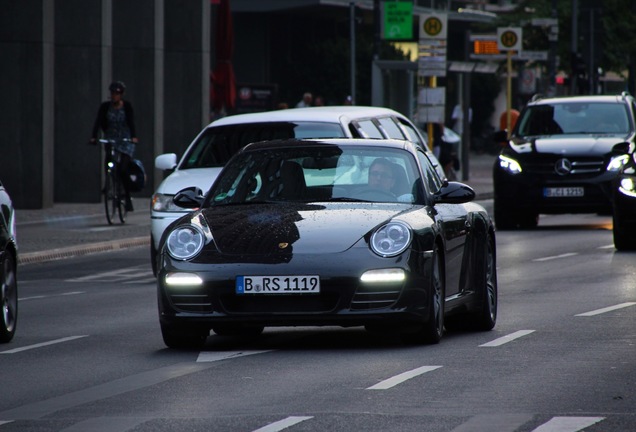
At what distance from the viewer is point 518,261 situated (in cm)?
1969

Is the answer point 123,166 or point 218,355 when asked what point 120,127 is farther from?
point 218,355

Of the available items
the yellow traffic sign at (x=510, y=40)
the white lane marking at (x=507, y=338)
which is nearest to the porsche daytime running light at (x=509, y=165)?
the white lane marking at (x=507, y=338)

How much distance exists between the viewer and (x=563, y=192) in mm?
24766

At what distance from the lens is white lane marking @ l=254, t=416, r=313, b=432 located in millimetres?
A: 7992

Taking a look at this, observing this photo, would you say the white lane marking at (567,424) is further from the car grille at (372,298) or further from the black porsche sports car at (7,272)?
the black porsche sports car at (7,272)

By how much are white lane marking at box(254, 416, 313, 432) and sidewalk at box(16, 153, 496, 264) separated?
41.9 feet

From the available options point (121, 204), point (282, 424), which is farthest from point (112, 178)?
point (282, 424)

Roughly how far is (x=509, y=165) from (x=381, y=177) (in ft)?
43.5

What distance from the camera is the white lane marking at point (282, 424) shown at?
799 cm

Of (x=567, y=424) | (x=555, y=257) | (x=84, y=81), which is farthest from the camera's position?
(x=84, y=81)

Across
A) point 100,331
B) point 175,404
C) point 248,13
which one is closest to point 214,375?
point 175,404

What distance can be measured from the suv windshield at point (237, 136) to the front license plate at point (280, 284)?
7.12 meters

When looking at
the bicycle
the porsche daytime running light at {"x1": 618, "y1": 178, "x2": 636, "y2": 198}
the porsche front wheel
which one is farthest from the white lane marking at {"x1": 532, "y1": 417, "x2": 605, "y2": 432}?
the bicycle

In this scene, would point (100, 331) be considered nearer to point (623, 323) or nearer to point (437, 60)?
point (623, 323)
